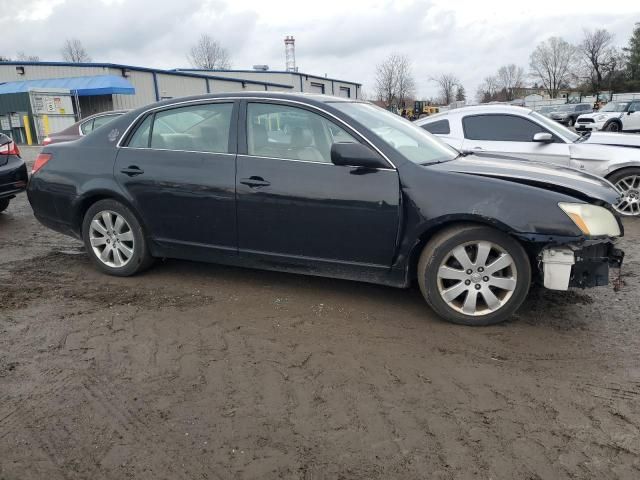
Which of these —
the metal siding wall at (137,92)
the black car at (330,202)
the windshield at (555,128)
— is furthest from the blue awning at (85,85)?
the windshield at (555,128)

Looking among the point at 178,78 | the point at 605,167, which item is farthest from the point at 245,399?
the point at 178,78

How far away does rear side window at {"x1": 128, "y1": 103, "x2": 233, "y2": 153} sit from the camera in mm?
4199

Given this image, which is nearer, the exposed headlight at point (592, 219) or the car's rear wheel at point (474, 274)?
the exposed headlight at point (592, 219)

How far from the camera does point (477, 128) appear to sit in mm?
7289

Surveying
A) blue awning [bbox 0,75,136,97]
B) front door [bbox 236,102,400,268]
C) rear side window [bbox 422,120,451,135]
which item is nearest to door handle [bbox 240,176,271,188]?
Result: front door [bbox 236,102,400,268]

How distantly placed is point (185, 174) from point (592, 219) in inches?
123

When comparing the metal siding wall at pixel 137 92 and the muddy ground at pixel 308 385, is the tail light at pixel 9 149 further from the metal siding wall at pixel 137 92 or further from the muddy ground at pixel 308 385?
the metal siding wall at pixel 137 92

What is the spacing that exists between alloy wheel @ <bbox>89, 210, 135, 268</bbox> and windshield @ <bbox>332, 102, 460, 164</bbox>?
225 centimetres

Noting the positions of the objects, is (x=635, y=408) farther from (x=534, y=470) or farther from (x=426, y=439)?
(x=426, y=439)

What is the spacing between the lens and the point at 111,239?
466 cm

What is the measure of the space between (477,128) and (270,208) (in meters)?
4.53

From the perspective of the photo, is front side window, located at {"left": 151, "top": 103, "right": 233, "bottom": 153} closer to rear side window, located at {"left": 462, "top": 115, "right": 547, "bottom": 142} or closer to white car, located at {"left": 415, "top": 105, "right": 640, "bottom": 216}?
white car, located at {"left": 415, "top": 105, "right": 640, "bottom": 216}

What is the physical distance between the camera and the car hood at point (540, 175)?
3523 mm

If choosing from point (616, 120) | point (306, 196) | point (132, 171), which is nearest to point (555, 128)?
point (306, 196)
